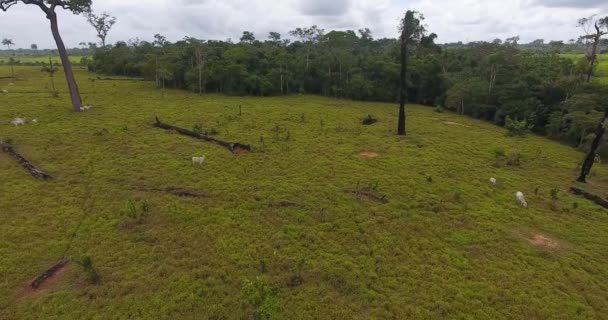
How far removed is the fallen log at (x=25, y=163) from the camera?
50.4 feet

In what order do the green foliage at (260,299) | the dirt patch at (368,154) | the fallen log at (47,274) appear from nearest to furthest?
the green foliage at (260,299) < the fallen log at (47,274) < the dirt patch at (368,154)

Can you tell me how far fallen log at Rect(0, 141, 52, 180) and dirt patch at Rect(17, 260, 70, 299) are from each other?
729 cm

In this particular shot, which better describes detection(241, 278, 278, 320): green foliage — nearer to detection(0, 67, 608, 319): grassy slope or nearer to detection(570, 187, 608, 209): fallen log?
detection(0, 67, 608, 319): grassy slope

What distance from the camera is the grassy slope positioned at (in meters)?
9.09

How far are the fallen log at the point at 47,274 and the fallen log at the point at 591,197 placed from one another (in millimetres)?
21121

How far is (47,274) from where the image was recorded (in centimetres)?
957

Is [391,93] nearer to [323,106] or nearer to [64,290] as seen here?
[323,106]

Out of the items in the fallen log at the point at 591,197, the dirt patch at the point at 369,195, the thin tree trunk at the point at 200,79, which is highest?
the thin tree trunk at the point at 200,79

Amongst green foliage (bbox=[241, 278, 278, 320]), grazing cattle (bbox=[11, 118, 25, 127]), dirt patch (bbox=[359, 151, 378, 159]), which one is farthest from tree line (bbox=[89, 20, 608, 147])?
green foliage (bbox=[241, 278, 278, 320])

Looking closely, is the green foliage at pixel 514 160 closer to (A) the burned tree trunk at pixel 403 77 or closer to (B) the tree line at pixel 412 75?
(A) the burned tree trunk at pixel 403 77

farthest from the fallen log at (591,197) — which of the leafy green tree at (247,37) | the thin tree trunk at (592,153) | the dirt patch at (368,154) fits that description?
the leafy green tree at (247,37)

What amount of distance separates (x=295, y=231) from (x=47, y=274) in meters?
7.22

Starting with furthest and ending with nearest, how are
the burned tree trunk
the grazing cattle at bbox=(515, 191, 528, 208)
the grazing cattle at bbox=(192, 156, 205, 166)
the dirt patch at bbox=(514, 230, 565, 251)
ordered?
1. the burned tree trunk
2. the grazing cattle at bbox=(192, 156, 205, 166)
3. the grazing cattle at bbox=(515, 191, 528, 208)
4. the dirt patch at bbox=(514, 230, 565, 251)

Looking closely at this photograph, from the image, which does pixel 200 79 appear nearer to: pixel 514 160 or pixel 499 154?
pixel 499 154
